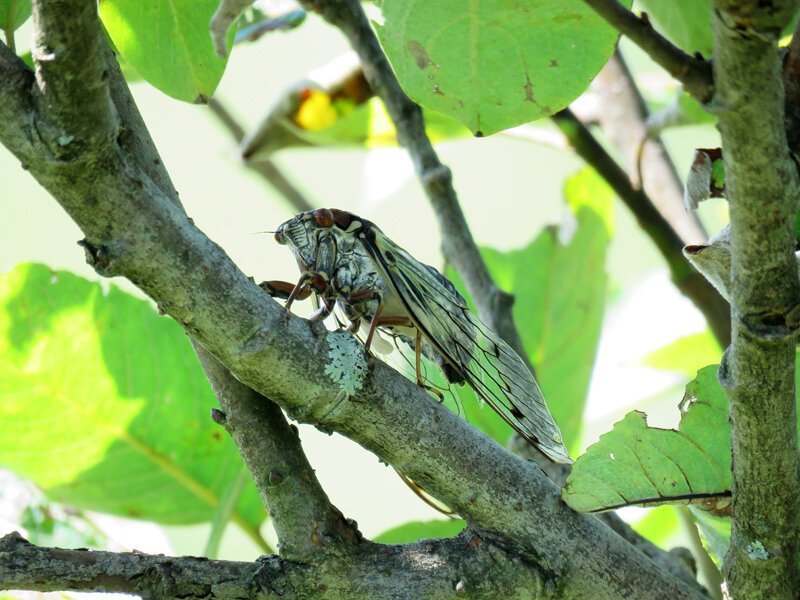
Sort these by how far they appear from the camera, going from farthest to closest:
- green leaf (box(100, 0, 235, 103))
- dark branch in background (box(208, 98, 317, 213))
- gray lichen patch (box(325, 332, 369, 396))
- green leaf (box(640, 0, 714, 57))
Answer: dark branch in background (box(208, 98, 317, 213))
green leaf (box(640, 0, 714, 57))
green leaf (box(100, 0, 235, 103))
gray lichen patch (box(325, 332, 369, 396))

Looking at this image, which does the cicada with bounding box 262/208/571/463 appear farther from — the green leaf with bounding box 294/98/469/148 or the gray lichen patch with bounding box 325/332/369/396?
the green leaf with bounding box 294/98/469/148

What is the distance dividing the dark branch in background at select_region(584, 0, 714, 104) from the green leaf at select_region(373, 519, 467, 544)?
25.7 inches

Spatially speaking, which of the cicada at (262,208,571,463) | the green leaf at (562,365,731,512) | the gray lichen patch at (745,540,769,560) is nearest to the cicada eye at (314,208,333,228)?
the cicada at (262,208,571,463)

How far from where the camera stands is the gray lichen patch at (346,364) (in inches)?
23.1

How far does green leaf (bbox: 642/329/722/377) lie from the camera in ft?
4.08

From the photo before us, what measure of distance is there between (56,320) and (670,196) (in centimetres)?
81

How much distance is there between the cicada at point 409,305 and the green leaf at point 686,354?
15.7 inches

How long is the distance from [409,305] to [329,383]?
0.89 ft

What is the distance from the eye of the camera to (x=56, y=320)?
1034 millimetres

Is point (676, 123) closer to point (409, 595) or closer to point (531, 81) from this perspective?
point (531, 81)

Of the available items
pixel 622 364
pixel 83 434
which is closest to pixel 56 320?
pixel 83 434

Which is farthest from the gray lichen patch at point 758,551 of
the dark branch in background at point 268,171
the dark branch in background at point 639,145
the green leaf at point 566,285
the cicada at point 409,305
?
the dark branch in background at point 268,171

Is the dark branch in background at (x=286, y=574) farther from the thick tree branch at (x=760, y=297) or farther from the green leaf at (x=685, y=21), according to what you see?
the green leaf at (x=685, y=21)

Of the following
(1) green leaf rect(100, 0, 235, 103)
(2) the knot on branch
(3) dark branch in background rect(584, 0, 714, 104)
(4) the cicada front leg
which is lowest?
(2) the knot on branch
